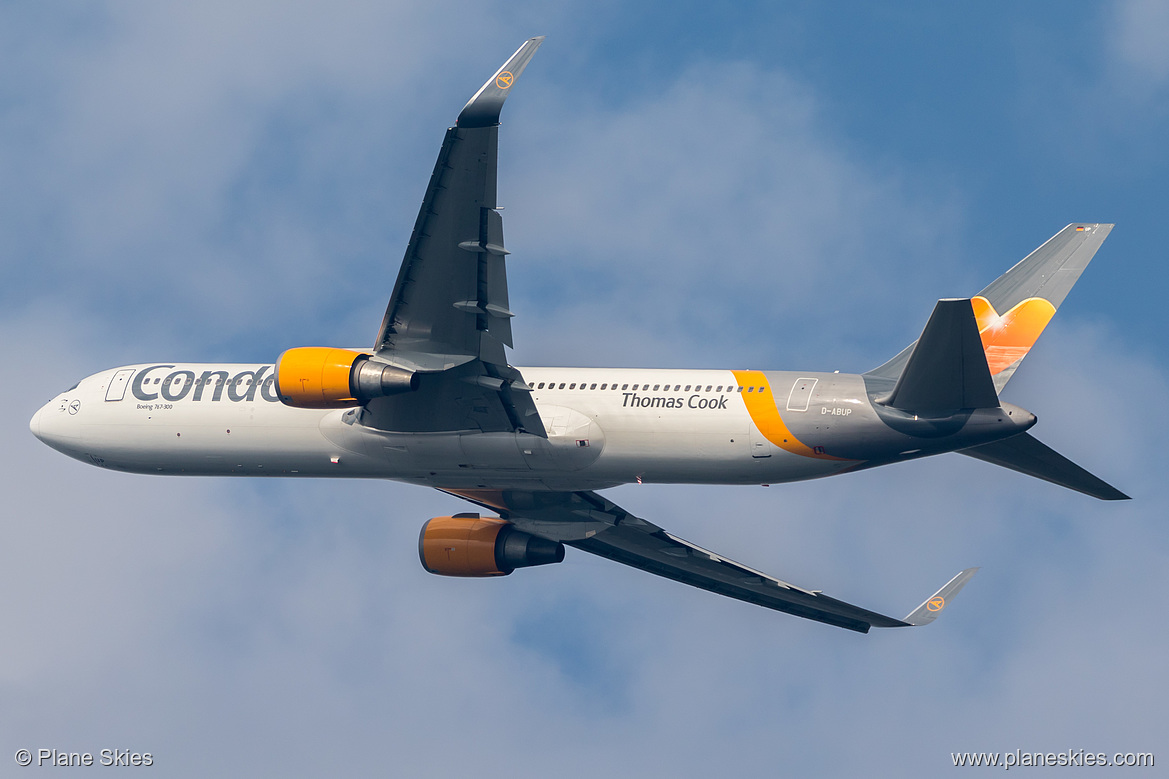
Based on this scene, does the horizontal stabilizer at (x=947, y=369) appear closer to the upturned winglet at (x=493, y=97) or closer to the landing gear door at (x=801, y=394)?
the landing gear door at (x=801, y=394)

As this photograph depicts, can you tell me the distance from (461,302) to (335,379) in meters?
4.01

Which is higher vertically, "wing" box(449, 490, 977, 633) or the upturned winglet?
the upturned winglet

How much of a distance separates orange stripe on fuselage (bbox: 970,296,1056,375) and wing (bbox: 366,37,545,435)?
11.5m

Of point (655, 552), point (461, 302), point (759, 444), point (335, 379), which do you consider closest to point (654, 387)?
point (759, 444)

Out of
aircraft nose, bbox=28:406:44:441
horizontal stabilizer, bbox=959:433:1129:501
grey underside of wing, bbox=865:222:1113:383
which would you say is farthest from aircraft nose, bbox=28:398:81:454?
horizontal stabilizer, bbox=959:433:1129:501

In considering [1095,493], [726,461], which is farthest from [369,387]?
[1095,493]

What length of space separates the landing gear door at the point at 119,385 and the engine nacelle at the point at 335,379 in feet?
26.9

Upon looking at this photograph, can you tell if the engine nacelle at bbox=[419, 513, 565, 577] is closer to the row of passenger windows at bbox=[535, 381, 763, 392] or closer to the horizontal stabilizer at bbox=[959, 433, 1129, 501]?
the row of passenger windows at bbox=[535, 381, 763, 392]

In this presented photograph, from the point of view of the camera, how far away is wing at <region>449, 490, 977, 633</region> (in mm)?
47656

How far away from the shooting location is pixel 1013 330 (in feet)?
130

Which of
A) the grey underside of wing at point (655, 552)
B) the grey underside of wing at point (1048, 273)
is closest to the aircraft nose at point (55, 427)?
the grey underside of wing at point (655, 552)

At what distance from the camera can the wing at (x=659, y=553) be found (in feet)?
156

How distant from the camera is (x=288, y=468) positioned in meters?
43.2

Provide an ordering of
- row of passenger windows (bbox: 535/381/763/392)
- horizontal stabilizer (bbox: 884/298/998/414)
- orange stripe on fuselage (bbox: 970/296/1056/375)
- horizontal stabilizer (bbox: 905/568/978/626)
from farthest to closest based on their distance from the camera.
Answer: horizontal stabilizer (bbox: 905/568/978/626), row of passenger windows (bbox: 535/381/763/392), orange stripe on fuselage (bbox: 970/296/1056/375), horizontal stabilizer (bbox: 884/298/998/414)
